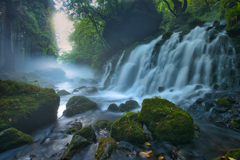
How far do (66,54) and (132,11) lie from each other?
23.7 metres

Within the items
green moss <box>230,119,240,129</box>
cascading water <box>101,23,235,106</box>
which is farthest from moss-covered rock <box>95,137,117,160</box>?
cascading water <box>101,23,235,106</box>

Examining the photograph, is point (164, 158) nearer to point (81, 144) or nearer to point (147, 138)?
point (147, 138)

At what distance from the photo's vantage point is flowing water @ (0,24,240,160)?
2.76 metres

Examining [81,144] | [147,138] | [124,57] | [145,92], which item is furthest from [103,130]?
[124,57]

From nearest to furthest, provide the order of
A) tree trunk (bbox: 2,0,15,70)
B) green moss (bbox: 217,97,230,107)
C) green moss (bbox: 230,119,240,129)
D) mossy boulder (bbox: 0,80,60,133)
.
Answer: mossy boulder (bbox: 0,80,60,133)
green moss (bbox: 230,119,240,129)
green moss (bbox: 217,97,230,107)
tree trunk (bbox: 2,0,15,70)

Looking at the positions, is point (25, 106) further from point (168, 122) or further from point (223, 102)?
point (223, 102)

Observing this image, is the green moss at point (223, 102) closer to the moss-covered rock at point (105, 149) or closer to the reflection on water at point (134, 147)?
the reflection on water at point (134, 147)

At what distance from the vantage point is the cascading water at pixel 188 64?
7.09 m

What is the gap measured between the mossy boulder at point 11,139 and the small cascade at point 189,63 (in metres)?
7.86

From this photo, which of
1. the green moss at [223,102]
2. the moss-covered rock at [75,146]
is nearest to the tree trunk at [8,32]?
the moss-covered rock at [75,146]

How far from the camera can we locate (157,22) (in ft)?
56.1

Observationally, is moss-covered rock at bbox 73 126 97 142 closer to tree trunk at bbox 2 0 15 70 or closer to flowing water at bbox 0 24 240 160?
flowing water at bbox 0 24 240 160

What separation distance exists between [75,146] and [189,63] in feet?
28.9

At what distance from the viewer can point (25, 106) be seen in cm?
396
